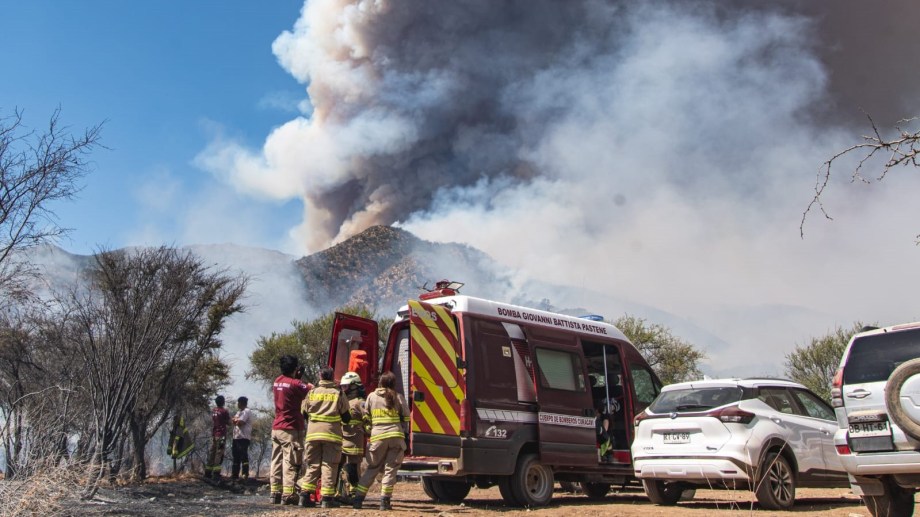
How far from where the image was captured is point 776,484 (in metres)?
8.07

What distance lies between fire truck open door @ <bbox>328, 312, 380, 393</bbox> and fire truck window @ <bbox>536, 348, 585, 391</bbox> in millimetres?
2162

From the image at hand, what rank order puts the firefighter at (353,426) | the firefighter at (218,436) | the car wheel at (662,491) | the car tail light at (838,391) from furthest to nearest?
the firefighter at (218,436) → the car wheel at (662,491) → the firefighter at (353,426) → the car tail light at (838,391)

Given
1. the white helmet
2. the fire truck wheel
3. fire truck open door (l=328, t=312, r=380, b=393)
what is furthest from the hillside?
the white helmet

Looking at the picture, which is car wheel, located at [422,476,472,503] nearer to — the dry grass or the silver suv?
the dry grass

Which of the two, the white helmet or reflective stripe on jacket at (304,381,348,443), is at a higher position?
the white helmet

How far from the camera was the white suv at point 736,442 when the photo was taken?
7.86 m


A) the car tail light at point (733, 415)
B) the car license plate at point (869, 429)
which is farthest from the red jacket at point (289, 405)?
the car license plate at point (869, 429)

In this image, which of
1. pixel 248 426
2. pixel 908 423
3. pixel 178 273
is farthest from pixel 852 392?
pixel 248 426

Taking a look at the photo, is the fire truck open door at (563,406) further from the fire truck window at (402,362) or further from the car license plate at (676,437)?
the fire truck window at (402,362)

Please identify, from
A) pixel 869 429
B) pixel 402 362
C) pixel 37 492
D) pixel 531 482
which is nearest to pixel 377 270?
pixel 402 362

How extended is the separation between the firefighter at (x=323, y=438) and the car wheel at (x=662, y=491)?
3.86 m

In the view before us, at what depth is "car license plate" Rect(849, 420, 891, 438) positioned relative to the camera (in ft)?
18.4

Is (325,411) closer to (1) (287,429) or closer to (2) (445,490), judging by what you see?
(1) (287,429)

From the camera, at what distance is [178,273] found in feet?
36.3
